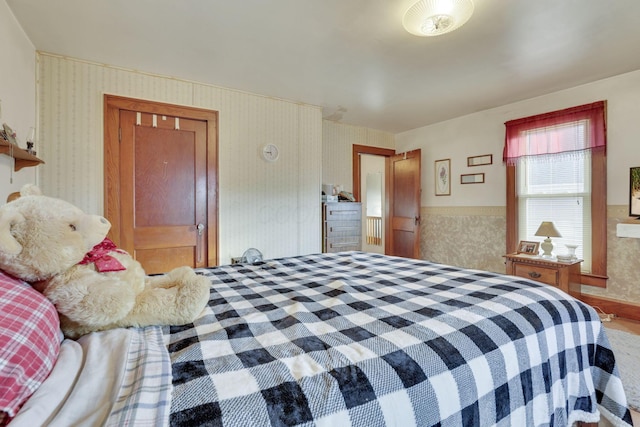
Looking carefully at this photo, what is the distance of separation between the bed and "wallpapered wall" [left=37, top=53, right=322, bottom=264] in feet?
6.41

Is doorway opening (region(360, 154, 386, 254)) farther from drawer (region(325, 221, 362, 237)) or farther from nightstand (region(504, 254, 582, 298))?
nightstand (region(504, 254, 582, 298))

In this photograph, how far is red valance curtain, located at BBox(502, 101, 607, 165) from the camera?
2.95 m

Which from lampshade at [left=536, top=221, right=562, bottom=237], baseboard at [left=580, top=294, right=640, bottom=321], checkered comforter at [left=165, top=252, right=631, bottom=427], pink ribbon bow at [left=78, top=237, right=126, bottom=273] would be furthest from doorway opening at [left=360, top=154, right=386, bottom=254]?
pink ribbon bow at [left=78, top=237, right=126, bottom=273]

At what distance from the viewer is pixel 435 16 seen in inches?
72.0

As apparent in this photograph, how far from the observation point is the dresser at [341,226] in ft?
12.9

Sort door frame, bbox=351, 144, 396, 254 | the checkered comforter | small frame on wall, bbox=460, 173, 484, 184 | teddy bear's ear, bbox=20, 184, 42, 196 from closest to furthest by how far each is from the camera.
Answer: the checkered comforter → teddy bear's ear, bbox=20, 184, 42, 196 → small frame on wall, bbox=460, 173, 484, 184 → door frame, bbox=351, 144, 396, 254

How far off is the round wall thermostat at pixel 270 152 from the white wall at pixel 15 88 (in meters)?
1.98

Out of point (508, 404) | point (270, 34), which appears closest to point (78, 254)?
point (508, 404)

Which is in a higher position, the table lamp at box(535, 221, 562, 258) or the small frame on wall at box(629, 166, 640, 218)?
the small frame on wall at box(629, 166, 640, 218)

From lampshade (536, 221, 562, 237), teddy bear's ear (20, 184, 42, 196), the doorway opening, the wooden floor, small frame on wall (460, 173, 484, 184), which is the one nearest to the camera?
teddy bear's ear (20, 184, 42, 196)

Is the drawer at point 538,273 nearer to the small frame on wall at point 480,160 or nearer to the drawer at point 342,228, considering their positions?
the small frame on wall at point 480,160

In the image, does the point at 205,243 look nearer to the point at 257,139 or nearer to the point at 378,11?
Answer: the point at 257,139

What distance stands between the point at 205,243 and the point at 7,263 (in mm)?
2458

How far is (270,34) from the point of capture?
2.17 metres
